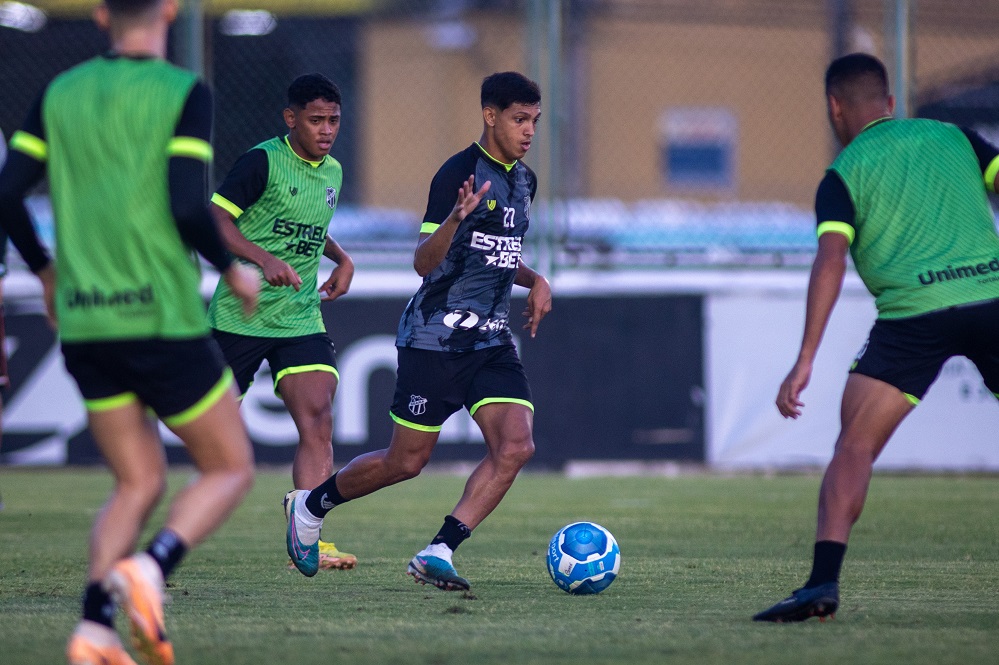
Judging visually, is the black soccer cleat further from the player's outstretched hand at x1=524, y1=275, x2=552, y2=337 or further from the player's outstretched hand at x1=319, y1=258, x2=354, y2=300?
the player's outstretched hand at x1=319, y1=258, x2=354, y2=300

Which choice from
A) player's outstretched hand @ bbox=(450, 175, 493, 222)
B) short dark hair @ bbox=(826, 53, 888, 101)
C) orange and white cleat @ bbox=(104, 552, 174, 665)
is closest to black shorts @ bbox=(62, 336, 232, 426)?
orange and white cleat @ bbox=(104, 552, 174, 665)

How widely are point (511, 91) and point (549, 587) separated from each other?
2238 millimetres

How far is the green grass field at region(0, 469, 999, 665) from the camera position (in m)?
4.58

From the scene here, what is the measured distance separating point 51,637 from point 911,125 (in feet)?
12.1

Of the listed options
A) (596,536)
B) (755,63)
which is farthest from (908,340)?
(755,63)

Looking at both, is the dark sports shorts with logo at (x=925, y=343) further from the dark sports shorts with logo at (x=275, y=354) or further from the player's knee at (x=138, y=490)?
the dark sports shorts with logo at (x=275, y=354)

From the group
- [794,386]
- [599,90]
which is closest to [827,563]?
[794,386]

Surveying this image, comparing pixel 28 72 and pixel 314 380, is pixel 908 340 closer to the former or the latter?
pixel 314 380

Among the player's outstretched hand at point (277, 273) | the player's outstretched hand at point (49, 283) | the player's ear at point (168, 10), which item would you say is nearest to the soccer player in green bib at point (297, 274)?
the player's outstretched hand at point (277, 273)

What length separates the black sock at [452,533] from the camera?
6.11 m

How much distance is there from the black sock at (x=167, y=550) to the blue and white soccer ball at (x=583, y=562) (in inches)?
87.0

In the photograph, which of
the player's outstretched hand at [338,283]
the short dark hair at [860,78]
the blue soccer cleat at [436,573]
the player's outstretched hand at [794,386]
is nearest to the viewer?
the player's outstretched hand at [794,386]

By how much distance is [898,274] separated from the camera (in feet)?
17.3

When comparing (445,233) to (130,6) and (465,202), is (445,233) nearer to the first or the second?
(465,202)
